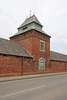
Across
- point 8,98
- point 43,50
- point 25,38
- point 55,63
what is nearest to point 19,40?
point 25,38

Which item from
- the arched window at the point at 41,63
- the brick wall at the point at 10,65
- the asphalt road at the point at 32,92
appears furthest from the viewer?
the arched window at the point at 41,63

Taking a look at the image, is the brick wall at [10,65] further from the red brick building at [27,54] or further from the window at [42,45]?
the window at [42,45]

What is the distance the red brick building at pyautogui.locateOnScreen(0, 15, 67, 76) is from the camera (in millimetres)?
14438

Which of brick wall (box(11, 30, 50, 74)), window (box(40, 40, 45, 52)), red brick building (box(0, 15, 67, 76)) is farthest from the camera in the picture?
window (box(40, 40, 45, 52))

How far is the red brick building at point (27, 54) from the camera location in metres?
14.4

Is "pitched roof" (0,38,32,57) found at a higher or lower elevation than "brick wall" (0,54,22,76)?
higher

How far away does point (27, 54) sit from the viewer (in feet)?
60.3

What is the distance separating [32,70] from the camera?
58.9 ft

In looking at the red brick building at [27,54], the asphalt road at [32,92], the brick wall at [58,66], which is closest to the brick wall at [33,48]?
the red brick building at [27,54]

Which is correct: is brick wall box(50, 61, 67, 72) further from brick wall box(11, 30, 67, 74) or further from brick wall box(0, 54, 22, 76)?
brick wall box(0, 54, 22, 76)

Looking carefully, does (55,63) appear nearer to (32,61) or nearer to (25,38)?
(32,61)

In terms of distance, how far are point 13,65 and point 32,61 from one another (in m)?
4.52

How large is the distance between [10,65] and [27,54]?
16.0 feet

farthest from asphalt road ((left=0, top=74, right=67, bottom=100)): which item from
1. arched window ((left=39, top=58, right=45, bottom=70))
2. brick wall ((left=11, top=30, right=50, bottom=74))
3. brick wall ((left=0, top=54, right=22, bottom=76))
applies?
arched window ((left=39, top=58, right=45, bottom=70))
